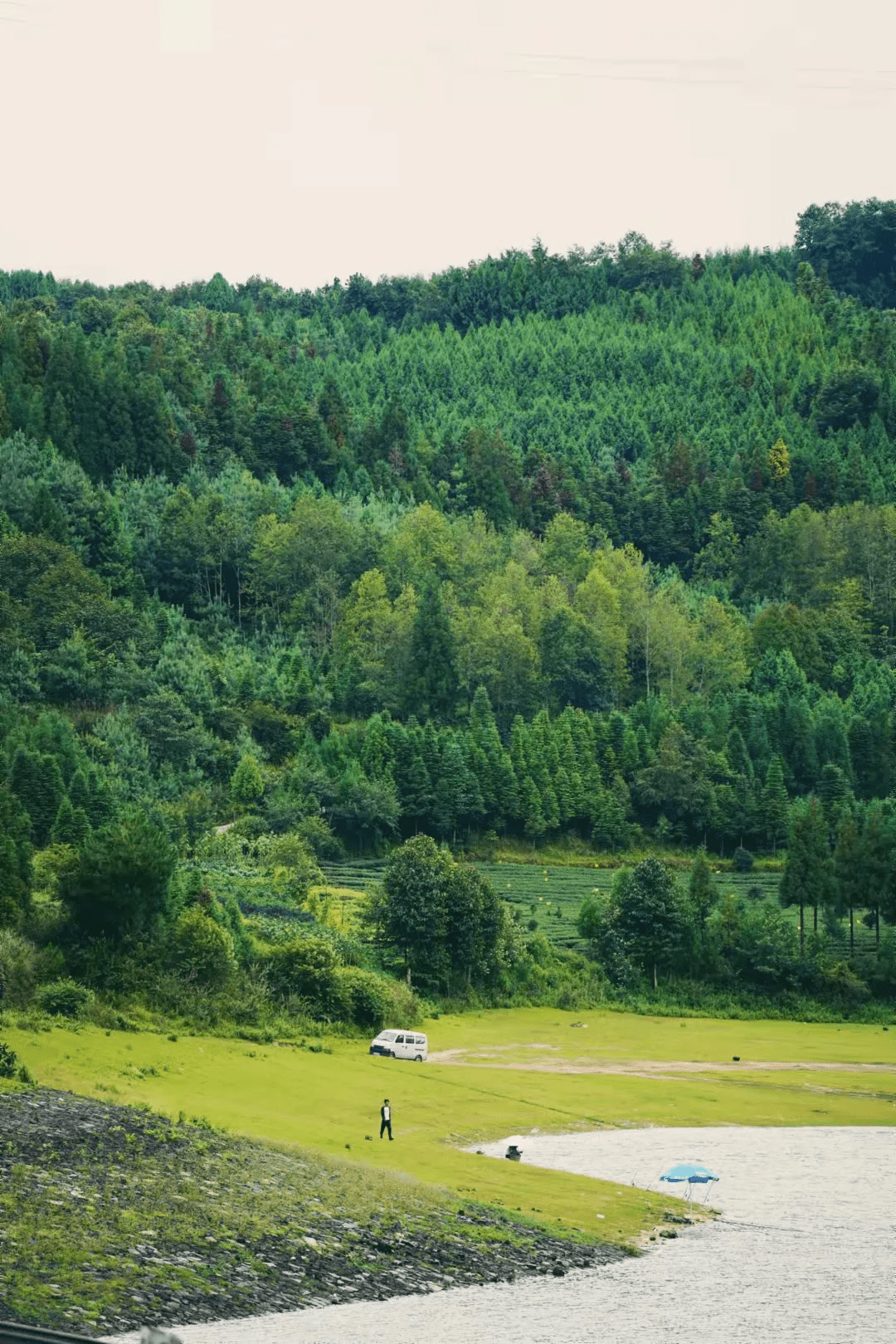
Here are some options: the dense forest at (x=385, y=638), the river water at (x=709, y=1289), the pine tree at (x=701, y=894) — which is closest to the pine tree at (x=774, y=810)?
the dense forest at (x=385, y=638)

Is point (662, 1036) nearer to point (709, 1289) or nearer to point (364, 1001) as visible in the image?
point (364, 1001)

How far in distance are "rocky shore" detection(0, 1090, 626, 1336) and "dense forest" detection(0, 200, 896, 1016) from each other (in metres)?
18.4

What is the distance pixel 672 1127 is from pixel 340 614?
90458 mm

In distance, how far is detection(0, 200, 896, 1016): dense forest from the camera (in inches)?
3686

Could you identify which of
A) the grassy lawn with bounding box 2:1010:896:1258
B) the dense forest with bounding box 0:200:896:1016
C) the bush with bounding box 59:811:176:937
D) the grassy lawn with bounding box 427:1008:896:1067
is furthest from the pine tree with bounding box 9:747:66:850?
the grassy lawn with bounding box 2:1010:896:1258

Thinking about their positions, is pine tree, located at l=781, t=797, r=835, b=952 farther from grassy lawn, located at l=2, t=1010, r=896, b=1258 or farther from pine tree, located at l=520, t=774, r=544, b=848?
pine tree, located at l=520, t=774, r=544, b=848

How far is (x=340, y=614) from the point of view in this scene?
143 metres

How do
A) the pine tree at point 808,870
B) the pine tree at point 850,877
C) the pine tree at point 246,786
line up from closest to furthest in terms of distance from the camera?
the pine tree at point 850,877, the pine tree at point 808,870, the pine tree at point 246,786

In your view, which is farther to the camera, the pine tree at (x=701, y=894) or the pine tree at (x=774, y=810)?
the pine tree at (x=774, y=810)

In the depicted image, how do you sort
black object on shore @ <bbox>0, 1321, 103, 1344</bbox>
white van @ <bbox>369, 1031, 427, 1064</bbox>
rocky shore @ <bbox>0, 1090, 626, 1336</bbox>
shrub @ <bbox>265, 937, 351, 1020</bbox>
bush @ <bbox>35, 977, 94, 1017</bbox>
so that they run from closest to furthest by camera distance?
1. black object on shore @ <bbox>0, 1321, 103, 1344</bbox>
2. rocky shore @ <bbox>0, 1090, 626, 1336</bbox>
3. bush @ <bbox>35, 977, 94, 1017</bbox>
4. white van @ <bbox>369, 1031, 427, 1064</bbox>
5. shrub @ <bbox>265, 937, 351, 1020</bbox>

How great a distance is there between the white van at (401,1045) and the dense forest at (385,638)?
6602 millimetres

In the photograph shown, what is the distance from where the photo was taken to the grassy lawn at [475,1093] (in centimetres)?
4500

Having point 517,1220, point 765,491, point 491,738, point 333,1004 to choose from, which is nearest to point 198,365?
point 765,491

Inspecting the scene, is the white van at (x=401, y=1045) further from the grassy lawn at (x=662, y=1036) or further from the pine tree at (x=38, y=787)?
the pine tree at (x=38, y=787)
